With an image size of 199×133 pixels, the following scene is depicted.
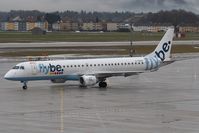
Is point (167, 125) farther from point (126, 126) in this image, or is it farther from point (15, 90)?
point (15, 90)

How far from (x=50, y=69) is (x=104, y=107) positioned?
15.8m

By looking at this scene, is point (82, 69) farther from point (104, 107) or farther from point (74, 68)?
point (104, 107)

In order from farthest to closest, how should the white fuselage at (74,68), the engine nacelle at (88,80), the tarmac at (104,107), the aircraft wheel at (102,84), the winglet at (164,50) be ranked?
1. the winglet at (164,50)
2. the aircraft wheel at (102,84)
3. the engine nacelle at (88,80)
4. the white fuselage at (74,68)
5. the tarmac at (104,107)

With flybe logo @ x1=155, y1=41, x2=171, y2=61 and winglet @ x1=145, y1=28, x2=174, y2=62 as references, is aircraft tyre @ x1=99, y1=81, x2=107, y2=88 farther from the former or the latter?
flybe logo @ x1=155, y1=41, x2=171, y2=61

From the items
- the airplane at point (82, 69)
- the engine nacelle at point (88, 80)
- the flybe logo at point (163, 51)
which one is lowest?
the engine nacelle at point (88, 80)

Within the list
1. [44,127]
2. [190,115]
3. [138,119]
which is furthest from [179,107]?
[44,127]

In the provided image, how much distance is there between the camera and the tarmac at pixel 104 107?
113ft

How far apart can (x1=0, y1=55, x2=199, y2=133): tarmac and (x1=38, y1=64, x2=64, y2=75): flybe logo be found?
1.63m

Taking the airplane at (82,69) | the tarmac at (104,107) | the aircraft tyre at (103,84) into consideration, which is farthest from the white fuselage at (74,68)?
the tarmac at (104,107)

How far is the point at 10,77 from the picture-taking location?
187ft

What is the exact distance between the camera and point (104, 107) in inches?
1719

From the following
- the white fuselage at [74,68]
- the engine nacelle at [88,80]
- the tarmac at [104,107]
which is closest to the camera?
the tarmac at [104,107]

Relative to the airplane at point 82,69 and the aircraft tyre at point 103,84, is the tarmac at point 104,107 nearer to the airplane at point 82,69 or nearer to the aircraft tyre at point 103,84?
the aircraft tyre at point 103,84

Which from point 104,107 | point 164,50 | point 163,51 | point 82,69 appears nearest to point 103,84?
point 82,69
